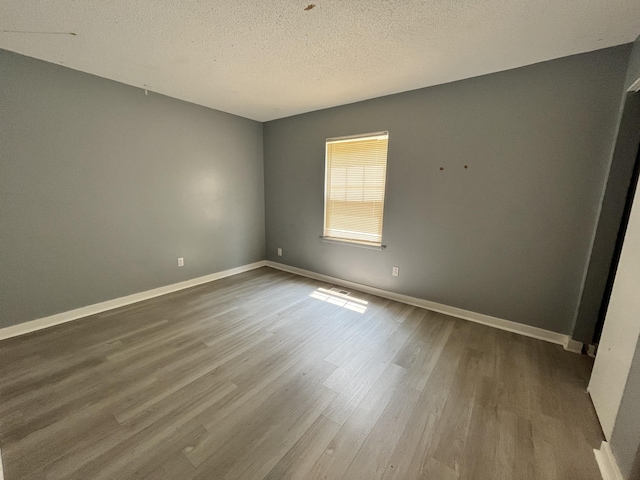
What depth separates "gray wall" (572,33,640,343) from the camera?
1.80m

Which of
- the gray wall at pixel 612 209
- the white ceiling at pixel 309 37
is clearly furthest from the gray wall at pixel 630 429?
the white ceiling at pixel 309 37

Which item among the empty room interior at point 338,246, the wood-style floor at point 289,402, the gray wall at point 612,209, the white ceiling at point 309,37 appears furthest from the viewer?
the gray wall at point 612,209

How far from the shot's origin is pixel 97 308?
2672 millimetres

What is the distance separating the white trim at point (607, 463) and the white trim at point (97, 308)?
3959 mm

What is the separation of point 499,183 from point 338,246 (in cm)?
202

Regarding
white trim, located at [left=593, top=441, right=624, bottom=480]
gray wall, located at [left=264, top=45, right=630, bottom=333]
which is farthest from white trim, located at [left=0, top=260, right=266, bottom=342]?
white trim, located at [left=593, top=441, right=624, bottom=480]

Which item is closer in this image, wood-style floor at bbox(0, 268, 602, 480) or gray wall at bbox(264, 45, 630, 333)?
wood-style floor at bbox(0, 268, 602, 480)

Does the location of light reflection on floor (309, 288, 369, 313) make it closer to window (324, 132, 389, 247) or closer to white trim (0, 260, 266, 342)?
window (324, 132, 389, 247)

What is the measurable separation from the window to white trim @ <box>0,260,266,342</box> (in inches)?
77.9

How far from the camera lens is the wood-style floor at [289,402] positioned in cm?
122

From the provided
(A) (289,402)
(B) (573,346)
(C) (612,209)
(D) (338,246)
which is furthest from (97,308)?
(C) (612,209)

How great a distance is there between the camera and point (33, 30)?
1.76 metres

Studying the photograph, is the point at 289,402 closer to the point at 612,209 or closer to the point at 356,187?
the point at 356,187

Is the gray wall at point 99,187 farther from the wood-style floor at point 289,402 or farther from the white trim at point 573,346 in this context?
the white trim at point 573,346
